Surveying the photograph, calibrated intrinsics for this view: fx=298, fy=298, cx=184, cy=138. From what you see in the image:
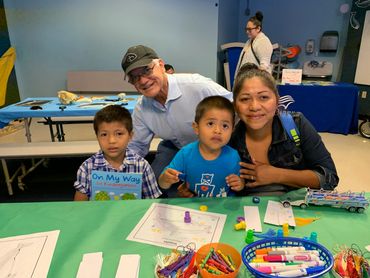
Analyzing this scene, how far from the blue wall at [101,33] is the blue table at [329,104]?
1947 millimetres

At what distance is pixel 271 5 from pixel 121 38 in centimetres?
383

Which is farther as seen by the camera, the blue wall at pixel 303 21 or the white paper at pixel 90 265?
the blue wall at pixel 303 21

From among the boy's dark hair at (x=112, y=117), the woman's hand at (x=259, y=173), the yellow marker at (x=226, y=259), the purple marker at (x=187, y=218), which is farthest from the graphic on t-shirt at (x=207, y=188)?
the yellow marker at (x=226, y=259)

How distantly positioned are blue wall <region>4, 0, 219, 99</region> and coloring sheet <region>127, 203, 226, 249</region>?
17.5 feet

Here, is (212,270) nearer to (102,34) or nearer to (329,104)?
(329,104)

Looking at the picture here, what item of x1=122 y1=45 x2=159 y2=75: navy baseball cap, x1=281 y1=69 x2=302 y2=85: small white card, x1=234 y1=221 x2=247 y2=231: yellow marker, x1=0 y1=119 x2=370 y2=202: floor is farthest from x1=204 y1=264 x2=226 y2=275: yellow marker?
x1=281 y1=69 x2=302 y2=85: small white card

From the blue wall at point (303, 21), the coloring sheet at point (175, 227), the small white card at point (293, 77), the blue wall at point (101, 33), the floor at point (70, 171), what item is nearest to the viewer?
the coloring sheet at point (175, 227)

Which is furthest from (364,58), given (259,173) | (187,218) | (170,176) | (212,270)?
(212,270)

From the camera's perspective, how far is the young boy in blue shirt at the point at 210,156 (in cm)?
142

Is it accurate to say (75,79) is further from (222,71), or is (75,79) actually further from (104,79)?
(222,71)

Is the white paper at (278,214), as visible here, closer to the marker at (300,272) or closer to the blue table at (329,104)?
the marker at (300,272)

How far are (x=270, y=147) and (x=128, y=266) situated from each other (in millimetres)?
952

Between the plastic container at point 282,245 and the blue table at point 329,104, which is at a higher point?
the plastic container at point 282,245

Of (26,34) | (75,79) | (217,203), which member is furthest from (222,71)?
(217,203)
